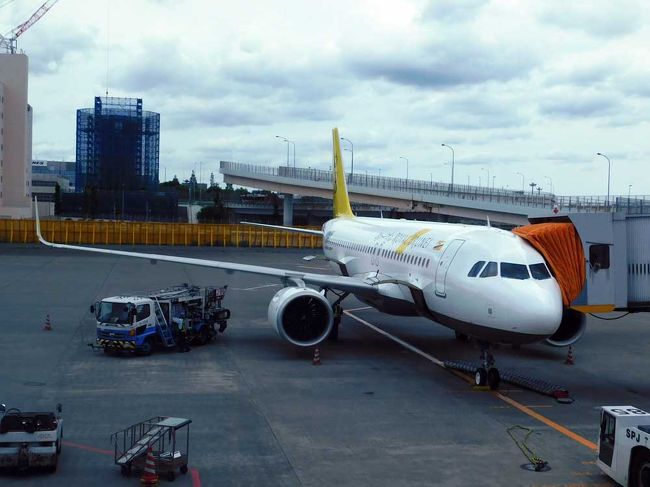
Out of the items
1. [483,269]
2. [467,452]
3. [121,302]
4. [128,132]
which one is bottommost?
[467,452]

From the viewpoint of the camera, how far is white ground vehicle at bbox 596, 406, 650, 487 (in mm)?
12430

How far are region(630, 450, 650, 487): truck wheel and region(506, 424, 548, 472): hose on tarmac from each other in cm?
177

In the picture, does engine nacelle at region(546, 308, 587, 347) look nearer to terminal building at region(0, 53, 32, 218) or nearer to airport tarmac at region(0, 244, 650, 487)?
airport tarmac at region(0, 244, 650, 487)

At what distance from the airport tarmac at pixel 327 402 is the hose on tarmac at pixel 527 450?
185mm

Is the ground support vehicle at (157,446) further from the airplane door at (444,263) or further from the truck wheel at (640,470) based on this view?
the airplane door at (444,263)

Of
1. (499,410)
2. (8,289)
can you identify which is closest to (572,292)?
(499,410)

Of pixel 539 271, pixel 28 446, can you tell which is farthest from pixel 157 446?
pixel 539 271

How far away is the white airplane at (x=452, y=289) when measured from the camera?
59.4 ft

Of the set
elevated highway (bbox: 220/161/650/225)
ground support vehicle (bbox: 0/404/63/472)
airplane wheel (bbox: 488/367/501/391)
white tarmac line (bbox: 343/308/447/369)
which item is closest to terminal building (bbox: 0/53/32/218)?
elevated highway (bbox: 220/161/650/225)

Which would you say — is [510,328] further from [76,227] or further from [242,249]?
[76,227]

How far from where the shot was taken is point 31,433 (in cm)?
1323

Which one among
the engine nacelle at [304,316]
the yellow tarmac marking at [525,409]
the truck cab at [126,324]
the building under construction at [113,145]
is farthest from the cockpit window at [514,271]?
the building under construction at [113,145]

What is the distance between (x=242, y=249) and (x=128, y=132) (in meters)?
93.0

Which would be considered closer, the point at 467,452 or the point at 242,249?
the point at 467,452
